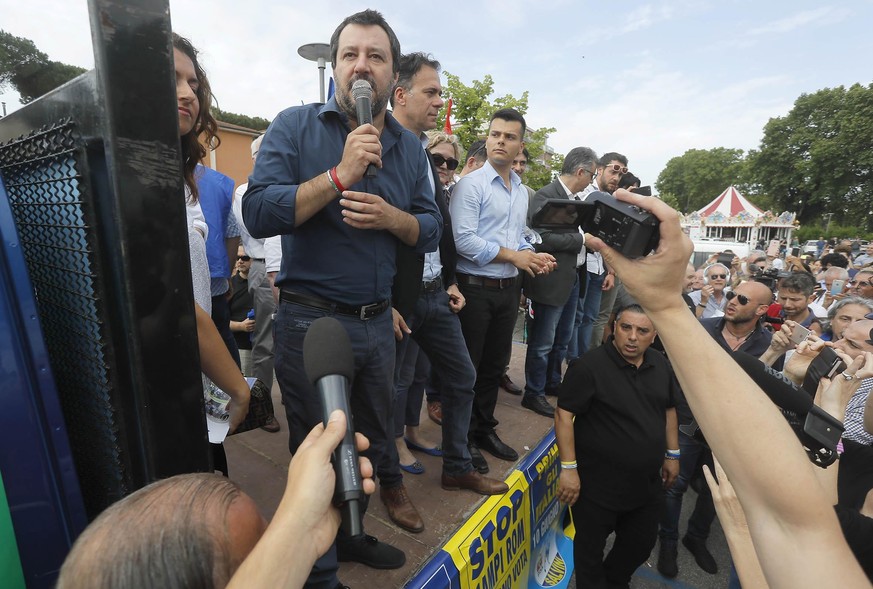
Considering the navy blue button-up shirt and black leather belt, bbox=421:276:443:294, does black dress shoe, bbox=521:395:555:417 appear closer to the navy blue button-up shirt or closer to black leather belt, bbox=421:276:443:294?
black leather belt, bbox=421:276:443:294

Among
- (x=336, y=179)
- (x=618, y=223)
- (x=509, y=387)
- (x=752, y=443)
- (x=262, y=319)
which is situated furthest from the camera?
(x=509, y=387)

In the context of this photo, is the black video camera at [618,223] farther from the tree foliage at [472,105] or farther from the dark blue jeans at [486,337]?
the tree foliage at [472,105]

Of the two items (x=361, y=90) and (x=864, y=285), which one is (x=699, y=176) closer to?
(x=864, y=285)

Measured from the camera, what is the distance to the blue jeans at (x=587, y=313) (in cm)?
479

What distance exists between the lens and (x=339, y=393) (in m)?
0.85

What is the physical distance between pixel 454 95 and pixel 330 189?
18673mm

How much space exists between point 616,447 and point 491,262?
1.39 m

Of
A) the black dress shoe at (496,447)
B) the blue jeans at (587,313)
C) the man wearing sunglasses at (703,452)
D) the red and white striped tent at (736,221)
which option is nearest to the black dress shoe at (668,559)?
the man wearing sunglasses at (703,452)

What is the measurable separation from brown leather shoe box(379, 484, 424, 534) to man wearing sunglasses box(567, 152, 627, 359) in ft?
9.93

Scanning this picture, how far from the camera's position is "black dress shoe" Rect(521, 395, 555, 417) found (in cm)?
383

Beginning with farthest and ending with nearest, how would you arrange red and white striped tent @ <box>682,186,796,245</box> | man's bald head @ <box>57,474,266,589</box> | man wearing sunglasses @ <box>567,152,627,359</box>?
red and white striped tent @ <box>682,186,796,245</box> < man wearing sunglasses @ <box>567,152,627,359</box> < man's bald head @ <box>57,474,266,589</box>

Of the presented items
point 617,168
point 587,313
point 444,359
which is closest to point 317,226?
point 444,359

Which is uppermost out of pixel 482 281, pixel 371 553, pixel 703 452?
pixel 482 281

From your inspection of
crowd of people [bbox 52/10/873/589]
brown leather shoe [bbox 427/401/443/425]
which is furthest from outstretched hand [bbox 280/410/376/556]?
brown leather shoe [bbox 427/401/443/425]
